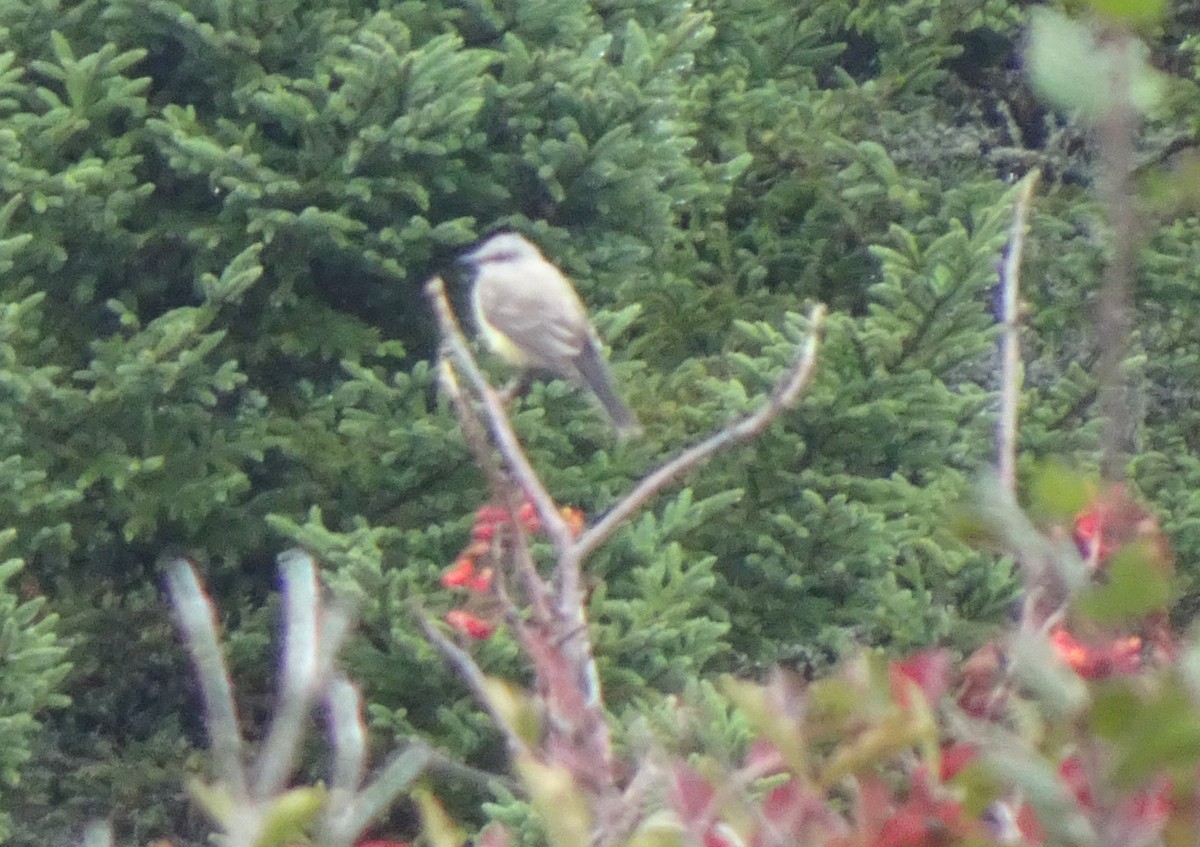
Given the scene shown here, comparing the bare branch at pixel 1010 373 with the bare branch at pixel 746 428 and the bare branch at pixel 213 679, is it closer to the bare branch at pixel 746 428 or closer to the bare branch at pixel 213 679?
the bare branch at pixel 746 428

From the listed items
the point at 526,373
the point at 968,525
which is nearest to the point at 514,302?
the point at 526,373

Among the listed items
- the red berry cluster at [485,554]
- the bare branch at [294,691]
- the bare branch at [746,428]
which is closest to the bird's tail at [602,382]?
the red berry cluster at [485,554]

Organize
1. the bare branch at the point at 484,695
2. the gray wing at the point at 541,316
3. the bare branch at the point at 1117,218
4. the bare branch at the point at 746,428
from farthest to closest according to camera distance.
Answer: the gray wing at the point at 541,316
the bare branch at the point at 746,428
the bare branch at the point at 484,695
the bare branch at the point at 1117,218

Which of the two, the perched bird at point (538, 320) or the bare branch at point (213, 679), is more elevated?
the perched bird at point (538, 320)

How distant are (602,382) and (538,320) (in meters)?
0.27

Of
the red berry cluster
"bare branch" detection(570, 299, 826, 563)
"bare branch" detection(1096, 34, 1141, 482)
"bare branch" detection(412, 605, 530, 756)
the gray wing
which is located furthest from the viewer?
the gray wing

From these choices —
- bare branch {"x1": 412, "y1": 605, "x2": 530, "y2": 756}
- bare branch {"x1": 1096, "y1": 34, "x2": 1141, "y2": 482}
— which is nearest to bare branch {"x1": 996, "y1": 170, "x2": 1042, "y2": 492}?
bare branch {"x1": 412, "y1": 605, "x2": 530, "y2": 756}

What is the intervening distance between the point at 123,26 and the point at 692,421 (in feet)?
7.38

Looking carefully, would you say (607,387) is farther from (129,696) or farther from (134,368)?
(129,696)

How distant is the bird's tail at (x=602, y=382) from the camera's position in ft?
16.8

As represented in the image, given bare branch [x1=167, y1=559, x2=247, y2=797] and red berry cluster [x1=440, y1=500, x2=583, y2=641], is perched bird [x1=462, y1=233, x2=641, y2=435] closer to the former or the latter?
red berry cluster [x1=440, y1=500, x2=583, y2=641]

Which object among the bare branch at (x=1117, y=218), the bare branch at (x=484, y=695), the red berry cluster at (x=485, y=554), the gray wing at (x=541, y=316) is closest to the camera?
the bare branch at (x=1117, y=218)

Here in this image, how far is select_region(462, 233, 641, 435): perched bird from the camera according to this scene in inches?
200

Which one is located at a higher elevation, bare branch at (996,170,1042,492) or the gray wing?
the gray wing
